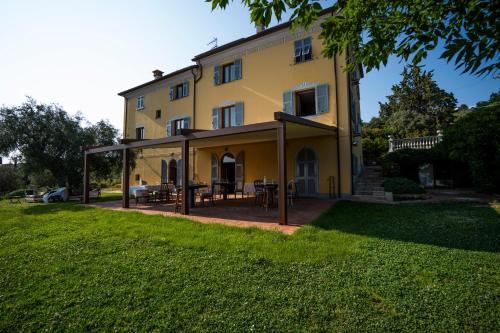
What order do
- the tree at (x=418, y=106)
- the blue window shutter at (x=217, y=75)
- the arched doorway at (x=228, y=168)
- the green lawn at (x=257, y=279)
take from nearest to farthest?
1. the green lawn at (x=257, y=279)
2. the blue window shutter at (x=217, y=75)
3. the arched doorway at (x=228, y=168)
4. the tree at (x=418, y=106)

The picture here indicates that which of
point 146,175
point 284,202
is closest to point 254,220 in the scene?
point 284,202

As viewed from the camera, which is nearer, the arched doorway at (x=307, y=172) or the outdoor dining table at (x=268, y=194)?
the outdoor dining table at (x=268, y=194)

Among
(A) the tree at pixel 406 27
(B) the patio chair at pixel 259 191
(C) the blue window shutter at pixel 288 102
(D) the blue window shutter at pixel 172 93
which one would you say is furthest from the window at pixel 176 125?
(A) the tree at pixel 406 27

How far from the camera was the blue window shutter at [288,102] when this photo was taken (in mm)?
11461

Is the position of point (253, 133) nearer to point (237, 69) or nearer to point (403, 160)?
point (237, 69)

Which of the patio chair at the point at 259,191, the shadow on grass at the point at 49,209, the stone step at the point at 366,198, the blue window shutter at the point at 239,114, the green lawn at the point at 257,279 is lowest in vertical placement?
the green lawn at the point at 257,279

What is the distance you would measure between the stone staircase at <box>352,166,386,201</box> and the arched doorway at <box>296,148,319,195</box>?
6.15 feet

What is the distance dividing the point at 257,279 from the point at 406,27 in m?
3.91

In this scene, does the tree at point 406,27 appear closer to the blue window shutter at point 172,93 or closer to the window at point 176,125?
the window at point 176,125

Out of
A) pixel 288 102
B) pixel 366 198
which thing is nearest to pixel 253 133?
pixel 288 102

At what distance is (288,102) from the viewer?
37.9 ft

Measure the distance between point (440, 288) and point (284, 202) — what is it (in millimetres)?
3612

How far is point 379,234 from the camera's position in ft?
16.9

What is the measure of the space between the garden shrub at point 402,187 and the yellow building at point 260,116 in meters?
1.54
